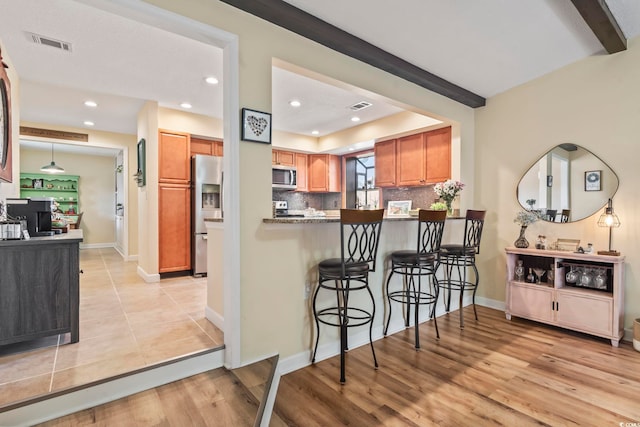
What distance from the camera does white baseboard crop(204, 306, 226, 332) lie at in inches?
100

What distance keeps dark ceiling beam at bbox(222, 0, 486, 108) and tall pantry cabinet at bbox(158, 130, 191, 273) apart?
292 centimetres

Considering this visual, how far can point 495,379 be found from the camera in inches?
87.7

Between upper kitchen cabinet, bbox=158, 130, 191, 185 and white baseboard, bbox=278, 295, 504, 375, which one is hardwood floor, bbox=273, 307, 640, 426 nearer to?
white baseboard, bbox=278, 295, 504, 375

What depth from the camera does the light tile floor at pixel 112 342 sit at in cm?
180

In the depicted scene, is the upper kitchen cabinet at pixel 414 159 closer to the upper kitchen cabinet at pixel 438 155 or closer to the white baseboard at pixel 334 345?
the upper kitchen cabinet at pixel 438 155

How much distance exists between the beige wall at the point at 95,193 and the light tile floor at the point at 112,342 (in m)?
5.44

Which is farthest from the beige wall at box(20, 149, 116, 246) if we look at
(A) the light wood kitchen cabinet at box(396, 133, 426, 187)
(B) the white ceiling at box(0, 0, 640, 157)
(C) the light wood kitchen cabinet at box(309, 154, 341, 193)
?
(A) the light wood kitchen cabinet at box(396, 133, 426, 187)

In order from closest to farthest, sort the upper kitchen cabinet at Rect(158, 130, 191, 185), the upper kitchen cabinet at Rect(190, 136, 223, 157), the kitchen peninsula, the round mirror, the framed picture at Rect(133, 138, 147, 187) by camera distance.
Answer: the kitchen peninsula, the round mirror, the framed picture at Rect(133, 138, 147, 187), the upper kitchen cabinet at Rect(158, 130, 191, 185), the upper kitchen cabinet at Rect(190, 136, 223, 157)

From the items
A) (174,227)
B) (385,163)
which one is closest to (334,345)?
(174,227)

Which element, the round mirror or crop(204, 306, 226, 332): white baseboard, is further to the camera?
the round mirror

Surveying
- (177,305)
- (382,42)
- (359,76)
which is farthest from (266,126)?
(177,305)

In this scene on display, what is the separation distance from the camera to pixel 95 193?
820 centimetres

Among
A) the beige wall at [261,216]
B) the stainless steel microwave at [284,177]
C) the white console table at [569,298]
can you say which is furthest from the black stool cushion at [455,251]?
the stainless steel microwave at [284,177]

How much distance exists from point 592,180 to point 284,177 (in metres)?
4.32
